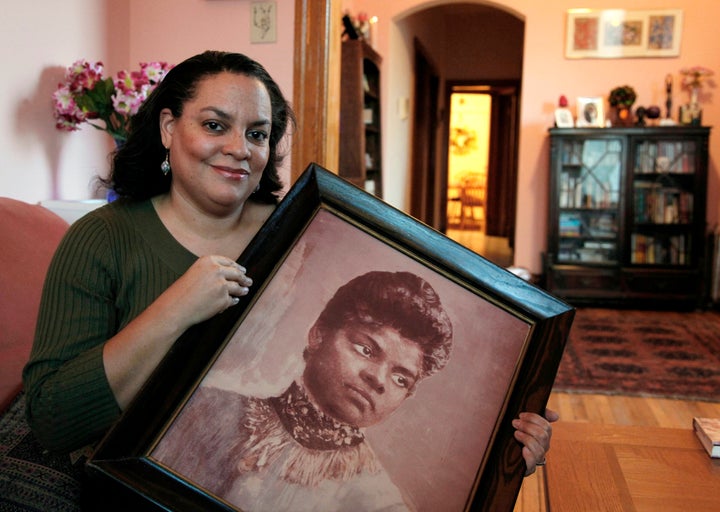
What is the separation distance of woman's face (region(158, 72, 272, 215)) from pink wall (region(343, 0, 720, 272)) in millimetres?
4756

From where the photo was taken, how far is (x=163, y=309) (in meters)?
0.92

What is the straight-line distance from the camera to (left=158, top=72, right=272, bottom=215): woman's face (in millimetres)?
1109

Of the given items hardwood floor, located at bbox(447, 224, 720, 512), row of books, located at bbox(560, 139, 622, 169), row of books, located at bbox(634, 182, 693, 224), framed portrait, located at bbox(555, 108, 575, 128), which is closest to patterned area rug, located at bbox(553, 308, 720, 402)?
hardwood floor, located at bbox(447, 224, 720, 512)

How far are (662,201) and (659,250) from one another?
1.37 feet

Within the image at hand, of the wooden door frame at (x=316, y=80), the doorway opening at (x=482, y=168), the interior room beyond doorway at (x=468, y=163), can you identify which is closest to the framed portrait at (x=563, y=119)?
the doorway opening at (x=482, y=168)

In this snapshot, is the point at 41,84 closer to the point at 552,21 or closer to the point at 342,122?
the point at 342,122

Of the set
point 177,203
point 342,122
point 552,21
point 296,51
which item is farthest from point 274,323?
point 552,21

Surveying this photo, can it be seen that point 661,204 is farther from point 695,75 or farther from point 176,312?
point 176,312

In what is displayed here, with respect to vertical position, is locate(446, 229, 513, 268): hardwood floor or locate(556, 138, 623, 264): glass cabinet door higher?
locate(556, 138, 623, 264): glass cabinet door

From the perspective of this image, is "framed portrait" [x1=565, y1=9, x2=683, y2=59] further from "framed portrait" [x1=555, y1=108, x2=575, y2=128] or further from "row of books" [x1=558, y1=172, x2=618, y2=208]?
"row of books" [x1=558, y1=172, x2=618, y2=208]

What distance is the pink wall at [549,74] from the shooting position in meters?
5.80

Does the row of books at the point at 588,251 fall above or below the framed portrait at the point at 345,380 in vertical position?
below

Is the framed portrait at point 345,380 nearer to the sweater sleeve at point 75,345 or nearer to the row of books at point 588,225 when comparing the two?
the sweater sleeve at point 75,345

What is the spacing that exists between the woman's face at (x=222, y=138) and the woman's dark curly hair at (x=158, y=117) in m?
0.02
